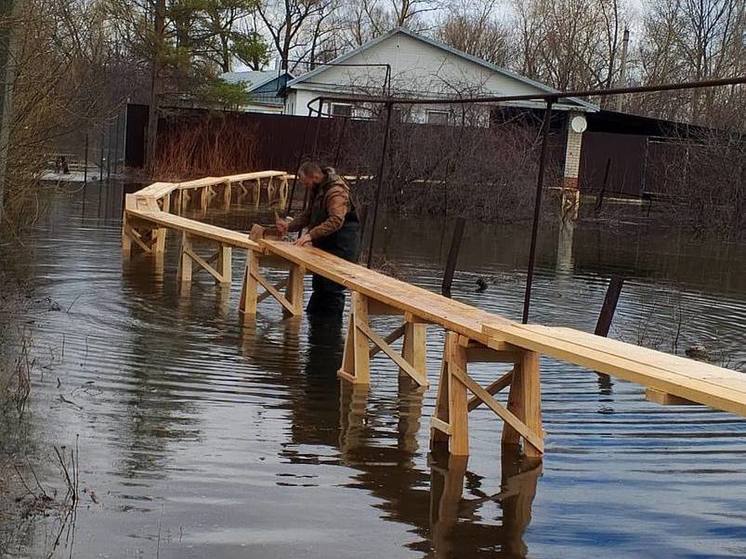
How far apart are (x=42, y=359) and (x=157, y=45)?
29034 mm

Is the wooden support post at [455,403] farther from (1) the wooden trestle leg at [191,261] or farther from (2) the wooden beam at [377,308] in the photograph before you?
(1) the wooden trestle leg at [191,261]

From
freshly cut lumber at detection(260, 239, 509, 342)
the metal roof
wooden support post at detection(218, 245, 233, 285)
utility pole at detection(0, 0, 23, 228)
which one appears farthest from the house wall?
utility pole at detection(0, 0, 23, 228)

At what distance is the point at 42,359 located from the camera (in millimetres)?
9266

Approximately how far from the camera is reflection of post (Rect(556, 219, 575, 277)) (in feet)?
63.6

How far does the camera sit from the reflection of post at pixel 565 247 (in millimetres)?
19389

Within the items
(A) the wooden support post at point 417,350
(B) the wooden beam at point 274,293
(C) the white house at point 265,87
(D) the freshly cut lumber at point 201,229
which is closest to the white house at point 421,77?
(C) the white house at point 265,87

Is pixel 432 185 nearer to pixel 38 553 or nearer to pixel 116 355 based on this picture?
pixel 116 355

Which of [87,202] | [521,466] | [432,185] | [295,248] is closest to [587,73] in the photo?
[432,185]

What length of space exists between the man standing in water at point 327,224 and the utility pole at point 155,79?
972 inches

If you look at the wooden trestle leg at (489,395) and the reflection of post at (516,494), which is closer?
the reflection of post at (516,494)

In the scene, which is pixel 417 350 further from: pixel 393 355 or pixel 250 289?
pixel 250 289

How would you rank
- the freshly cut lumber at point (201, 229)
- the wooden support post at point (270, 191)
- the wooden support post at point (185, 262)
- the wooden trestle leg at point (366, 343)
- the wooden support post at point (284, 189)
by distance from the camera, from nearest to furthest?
the wooden trestle leg at point (366, 343)
the freshly cut lumber at point (201, 229)
the wooden support post at point (185, 262)
the wooden support post at point (270, 191)
the wooden support post at point (284, 189)

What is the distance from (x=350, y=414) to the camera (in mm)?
8312

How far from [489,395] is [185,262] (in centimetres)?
779
